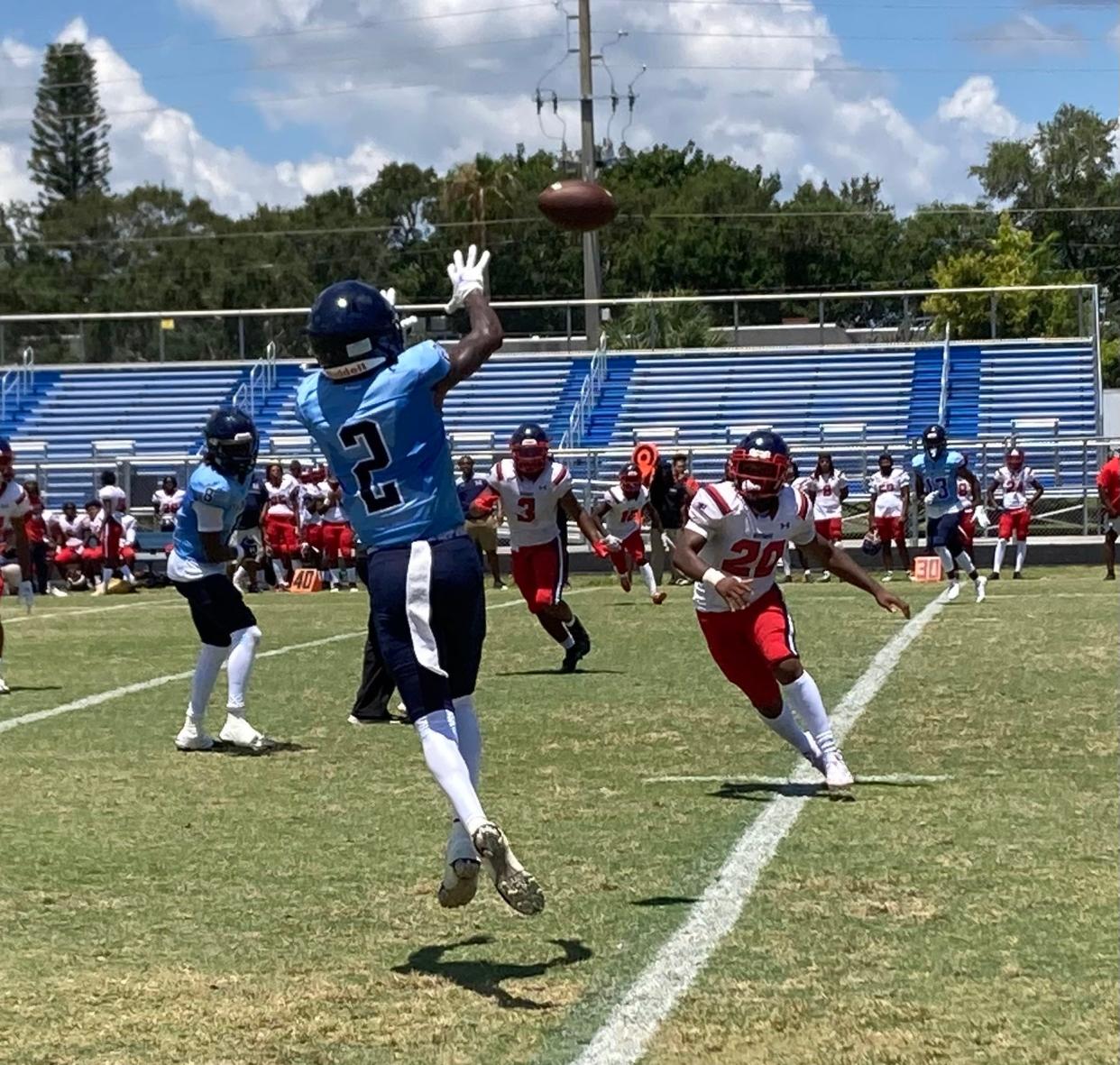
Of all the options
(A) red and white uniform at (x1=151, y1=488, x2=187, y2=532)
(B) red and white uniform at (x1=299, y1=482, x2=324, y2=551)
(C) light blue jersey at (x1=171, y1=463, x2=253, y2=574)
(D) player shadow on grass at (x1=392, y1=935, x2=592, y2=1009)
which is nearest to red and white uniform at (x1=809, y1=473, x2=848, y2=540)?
(B) red and white uniform at (x1=299, y1=482, x2=324, y2=551)

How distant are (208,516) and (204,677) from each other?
0.86 metres

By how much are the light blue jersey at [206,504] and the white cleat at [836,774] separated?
355 cm

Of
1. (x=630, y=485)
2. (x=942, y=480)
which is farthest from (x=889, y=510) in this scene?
(x=942, y=480)

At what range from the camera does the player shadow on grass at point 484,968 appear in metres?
5.32

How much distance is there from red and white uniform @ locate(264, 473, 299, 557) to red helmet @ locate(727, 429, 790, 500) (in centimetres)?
2010

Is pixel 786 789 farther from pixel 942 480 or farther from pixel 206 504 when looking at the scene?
pixel 942 480

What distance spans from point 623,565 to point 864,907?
13.0 metres

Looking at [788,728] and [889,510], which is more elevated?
[788,728]

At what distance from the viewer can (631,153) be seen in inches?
3378

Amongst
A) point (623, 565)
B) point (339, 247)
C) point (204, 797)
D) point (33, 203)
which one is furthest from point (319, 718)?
point (33, 203)

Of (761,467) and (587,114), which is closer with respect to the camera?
(761,467)

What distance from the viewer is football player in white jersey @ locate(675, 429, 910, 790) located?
8602 mm

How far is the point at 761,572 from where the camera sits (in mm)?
8891

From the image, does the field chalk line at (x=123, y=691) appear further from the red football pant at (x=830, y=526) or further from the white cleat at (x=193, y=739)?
the red football pant at (x=830, y=526)
